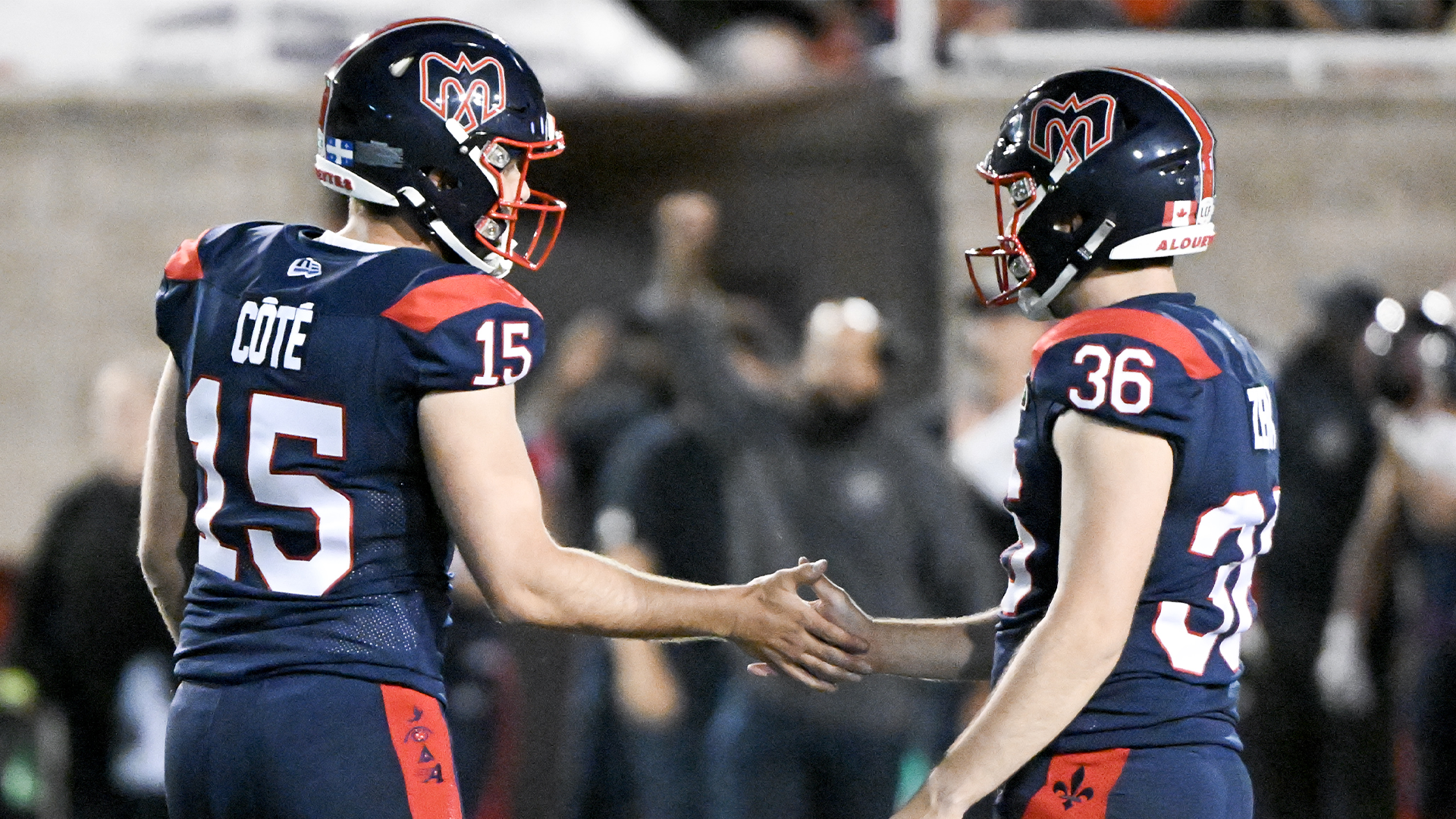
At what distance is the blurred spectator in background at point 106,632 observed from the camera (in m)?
5.77

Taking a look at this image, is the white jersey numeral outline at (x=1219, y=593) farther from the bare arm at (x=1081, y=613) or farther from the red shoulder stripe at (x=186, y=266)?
the red shoulder stripe at (x=186, y=266)

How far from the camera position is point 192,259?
9.59 feet

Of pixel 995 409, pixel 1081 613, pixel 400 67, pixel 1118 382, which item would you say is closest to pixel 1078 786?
pixel 1081 613

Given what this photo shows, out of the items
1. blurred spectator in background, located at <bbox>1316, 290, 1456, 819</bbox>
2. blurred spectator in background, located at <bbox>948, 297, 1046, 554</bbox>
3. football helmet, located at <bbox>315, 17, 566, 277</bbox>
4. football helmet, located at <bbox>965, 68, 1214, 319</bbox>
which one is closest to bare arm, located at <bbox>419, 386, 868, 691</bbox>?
football helmet, located at <bbox>315, 17, 566, 277</bbox>

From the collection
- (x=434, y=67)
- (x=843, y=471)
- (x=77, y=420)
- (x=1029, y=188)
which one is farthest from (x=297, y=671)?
(x=77, y=420)

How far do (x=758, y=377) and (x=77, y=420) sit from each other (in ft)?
9.71

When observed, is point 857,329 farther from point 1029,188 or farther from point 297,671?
point 297,671

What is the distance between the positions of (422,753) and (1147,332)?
1.35 m

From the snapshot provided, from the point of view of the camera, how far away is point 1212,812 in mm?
2672

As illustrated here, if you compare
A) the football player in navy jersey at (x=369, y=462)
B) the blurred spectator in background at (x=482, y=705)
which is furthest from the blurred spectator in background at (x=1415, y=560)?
the football player in navy jersey at (x=369, y=462)

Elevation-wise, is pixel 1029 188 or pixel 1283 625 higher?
pixel 1029 188

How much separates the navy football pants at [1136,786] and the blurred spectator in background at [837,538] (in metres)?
2.87

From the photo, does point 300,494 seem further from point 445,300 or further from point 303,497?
point 445,300

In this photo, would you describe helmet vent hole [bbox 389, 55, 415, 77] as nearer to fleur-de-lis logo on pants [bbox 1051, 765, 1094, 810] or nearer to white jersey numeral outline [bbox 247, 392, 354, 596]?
white jersey numeral outline [bbox 247, 392, 354, 596]
